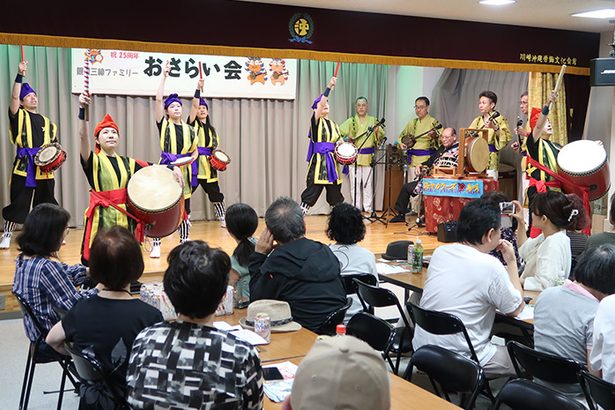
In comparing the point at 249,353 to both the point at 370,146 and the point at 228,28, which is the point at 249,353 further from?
the point at 370,146

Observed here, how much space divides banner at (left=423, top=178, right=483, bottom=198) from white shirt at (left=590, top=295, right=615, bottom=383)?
5.03 m

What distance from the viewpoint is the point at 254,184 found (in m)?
9.15

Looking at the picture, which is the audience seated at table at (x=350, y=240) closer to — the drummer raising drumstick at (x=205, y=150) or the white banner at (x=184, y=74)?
the drummer raising drumstick at (x=205, y=150)

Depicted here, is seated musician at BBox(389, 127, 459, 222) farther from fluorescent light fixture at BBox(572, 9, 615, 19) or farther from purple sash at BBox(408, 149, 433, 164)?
fluorescent light fixture at BBox(572, 9, 615, 19)

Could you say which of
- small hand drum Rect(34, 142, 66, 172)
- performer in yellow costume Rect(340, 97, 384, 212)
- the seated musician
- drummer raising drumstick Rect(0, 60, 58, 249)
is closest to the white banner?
performer in yellow costume Rect(340, 97, 384, 212)

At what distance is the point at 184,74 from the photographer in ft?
27.8

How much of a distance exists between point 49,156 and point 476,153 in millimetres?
4409

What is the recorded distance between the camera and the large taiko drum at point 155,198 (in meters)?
4.93

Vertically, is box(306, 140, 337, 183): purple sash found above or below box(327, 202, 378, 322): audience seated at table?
above

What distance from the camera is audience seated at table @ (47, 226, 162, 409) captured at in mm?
2131

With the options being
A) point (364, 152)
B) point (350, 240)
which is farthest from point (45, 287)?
point (364, 152)

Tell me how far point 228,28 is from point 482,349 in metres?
3.98

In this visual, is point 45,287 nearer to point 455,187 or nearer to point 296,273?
point 296,273

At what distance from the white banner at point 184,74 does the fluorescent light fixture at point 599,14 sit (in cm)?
367
